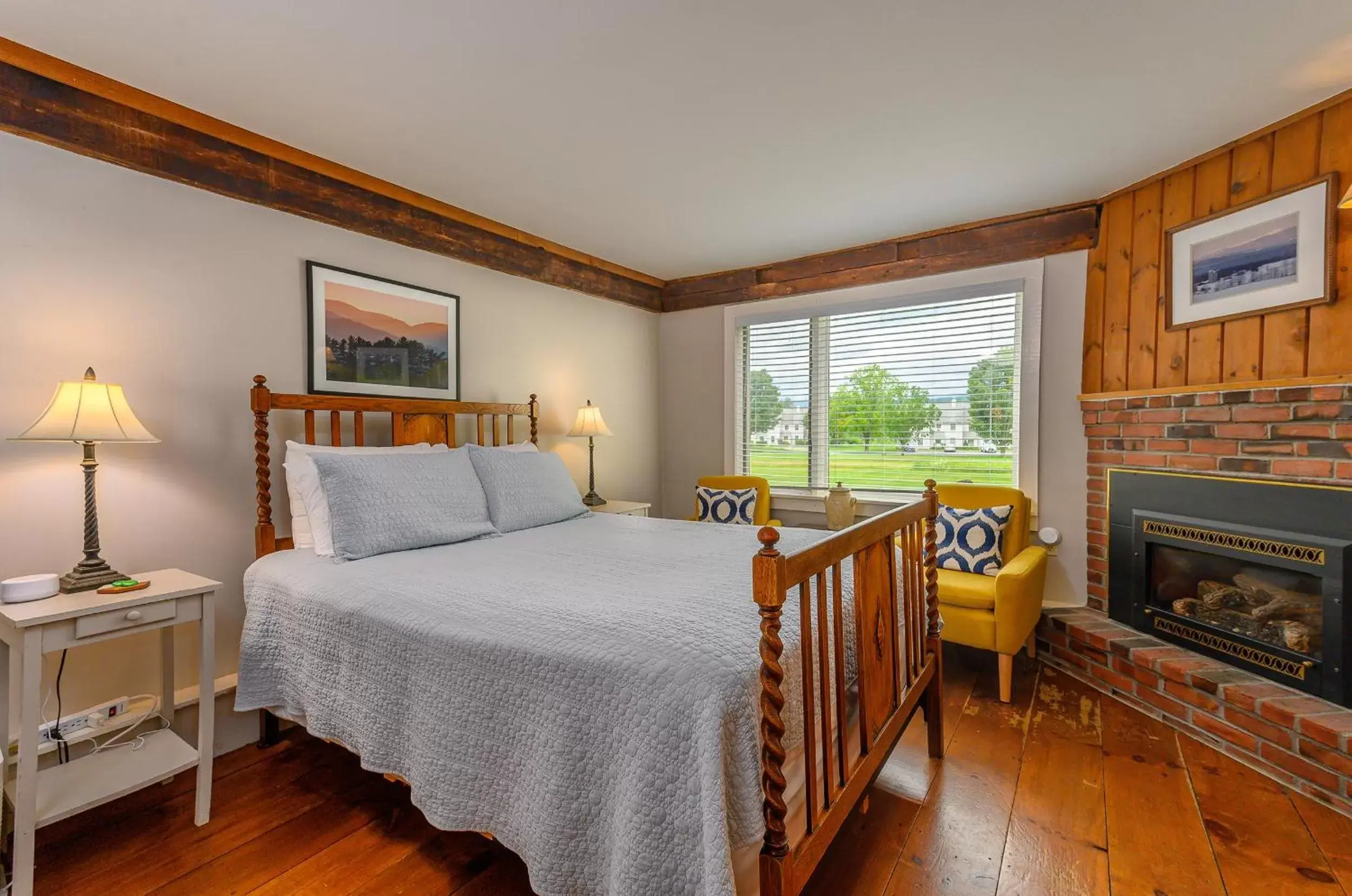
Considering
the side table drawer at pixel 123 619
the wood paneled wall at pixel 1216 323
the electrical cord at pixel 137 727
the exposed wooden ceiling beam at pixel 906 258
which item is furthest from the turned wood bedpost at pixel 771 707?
the exposed wooden ceiling beam at pixel 906 258

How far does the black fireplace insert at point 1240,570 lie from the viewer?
7.29 ft

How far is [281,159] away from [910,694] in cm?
319

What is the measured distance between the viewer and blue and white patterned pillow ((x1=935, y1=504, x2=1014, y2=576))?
3.10 m

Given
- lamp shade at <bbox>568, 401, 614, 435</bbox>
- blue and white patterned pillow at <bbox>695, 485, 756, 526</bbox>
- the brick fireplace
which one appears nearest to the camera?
the brick fireplace

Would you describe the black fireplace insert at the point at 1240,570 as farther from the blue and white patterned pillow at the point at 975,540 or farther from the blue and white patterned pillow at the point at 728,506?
the blue and white patterned pillow at the point at 728,506

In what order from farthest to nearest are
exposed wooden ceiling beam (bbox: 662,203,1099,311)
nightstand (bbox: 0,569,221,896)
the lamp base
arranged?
exposed wooden ceiling beam (bbox: 662,203,1099,311) → the lamp base → nightstand (bbox: 0,569,221,896)

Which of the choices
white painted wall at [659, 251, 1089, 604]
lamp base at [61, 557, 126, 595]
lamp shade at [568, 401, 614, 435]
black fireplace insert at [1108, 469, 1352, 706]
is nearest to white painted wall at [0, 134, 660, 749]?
lamp base at [61, 557, 126, 595]

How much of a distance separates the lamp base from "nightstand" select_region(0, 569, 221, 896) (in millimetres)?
59

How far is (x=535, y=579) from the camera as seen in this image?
1862mm

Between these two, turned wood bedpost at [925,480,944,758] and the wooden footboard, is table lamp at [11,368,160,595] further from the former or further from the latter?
turned wood bedpost at [925,480,944,758]

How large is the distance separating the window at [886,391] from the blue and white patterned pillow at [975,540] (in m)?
0.48

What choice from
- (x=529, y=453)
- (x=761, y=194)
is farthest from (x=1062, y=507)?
(x=529, y=453)

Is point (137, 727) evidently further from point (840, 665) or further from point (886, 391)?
point (886, 391)

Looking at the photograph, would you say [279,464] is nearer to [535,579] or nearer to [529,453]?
[529,453]
